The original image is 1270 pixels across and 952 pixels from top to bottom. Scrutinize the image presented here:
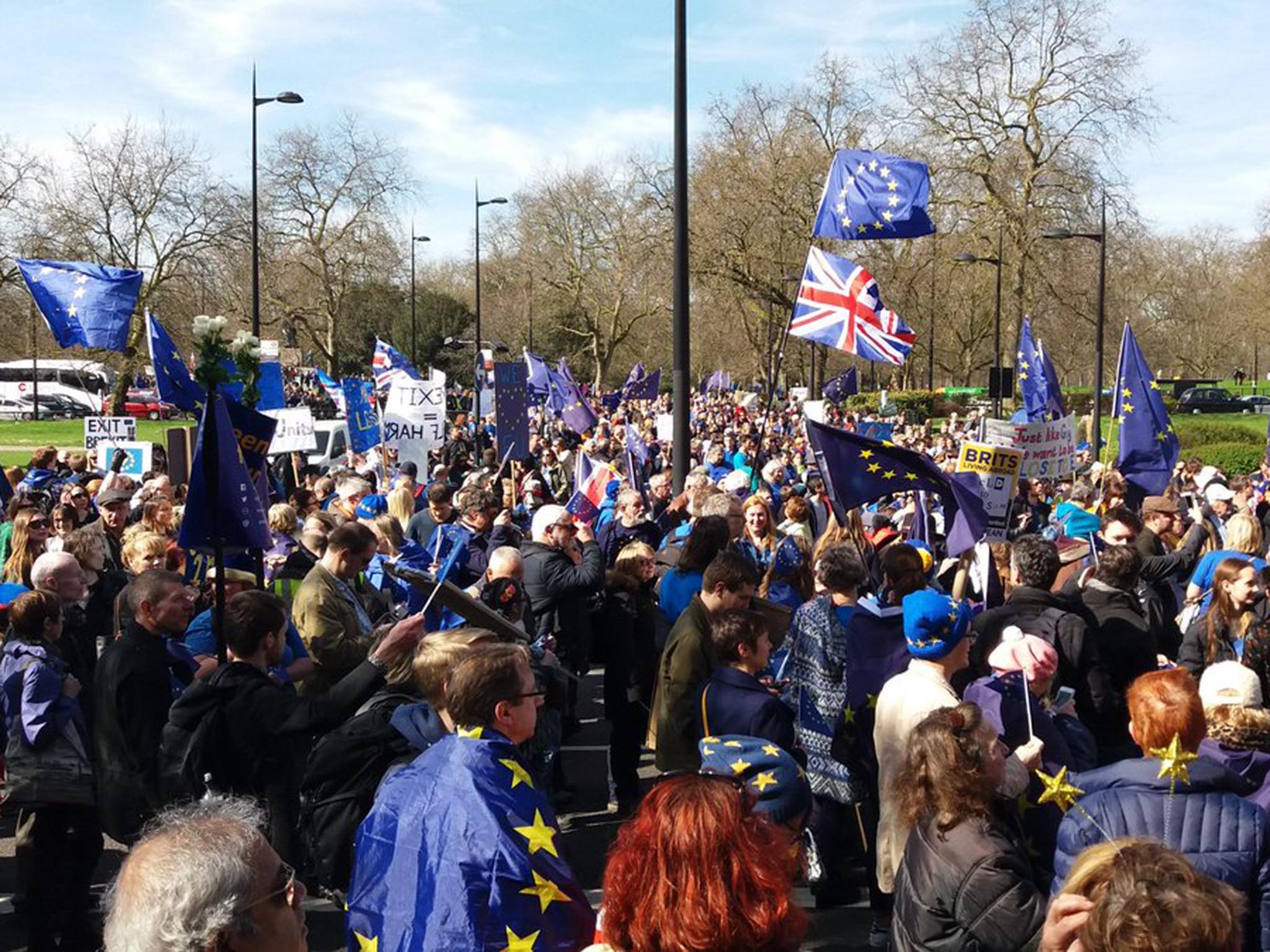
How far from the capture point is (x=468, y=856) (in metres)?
3.01

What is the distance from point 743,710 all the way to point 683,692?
0.78 metres

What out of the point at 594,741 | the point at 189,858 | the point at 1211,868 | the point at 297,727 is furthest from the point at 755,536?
the point at 189,858

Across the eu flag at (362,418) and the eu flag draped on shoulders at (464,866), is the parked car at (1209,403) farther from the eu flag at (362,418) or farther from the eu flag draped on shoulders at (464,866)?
the eu flag draped on shoulders at (464,866)

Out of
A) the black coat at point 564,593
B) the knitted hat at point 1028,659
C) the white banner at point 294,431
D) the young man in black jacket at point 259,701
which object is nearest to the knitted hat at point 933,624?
the knitted hat at point 1028,659

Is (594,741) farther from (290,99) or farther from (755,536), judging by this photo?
(290,99)

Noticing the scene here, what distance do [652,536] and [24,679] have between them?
493 cm

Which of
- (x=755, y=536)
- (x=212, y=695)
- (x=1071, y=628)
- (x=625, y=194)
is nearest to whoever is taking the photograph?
(x=212, y=695)

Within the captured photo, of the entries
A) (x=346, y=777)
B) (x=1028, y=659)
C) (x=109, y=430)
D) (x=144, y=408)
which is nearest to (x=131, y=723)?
(x=346, y=777)

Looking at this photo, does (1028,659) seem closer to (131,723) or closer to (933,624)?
(933,624)

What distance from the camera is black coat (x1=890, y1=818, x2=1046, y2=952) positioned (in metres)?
3.35

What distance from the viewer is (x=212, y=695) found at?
4598 millimetres

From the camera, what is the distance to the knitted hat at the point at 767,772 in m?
3.69

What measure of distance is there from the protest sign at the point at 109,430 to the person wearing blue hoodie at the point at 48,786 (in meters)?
11.5

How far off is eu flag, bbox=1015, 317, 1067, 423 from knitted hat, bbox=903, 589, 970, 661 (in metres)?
11.6
